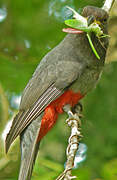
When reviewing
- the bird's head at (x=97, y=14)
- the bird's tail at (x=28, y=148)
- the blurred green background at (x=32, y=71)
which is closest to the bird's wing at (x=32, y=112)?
the bird's tail at (x=28, y=148)

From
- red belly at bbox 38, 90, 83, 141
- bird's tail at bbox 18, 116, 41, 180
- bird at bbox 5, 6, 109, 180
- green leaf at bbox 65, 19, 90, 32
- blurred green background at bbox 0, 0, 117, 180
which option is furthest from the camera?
blurred green background at bbox 0, 0, 117, 180

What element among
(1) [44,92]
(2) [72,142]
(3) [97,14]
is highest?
(3) [97,14]

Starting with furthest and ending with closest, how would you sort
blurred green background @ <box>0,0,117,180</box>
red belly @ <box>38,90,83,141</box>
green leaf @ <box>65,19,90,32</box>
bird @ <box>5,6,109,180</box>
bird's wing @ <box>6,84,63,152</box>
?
blurred green background @ <box>0,0,117,180</box> → red belly @ <box>38,90,83,141</box> → bird @ <box>5,6,109,180</box> → bird's wing @ <box>6,84,63,152</box> → green leaf @ <box>65,19,90,32</box>

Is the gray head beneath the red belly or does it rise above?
above

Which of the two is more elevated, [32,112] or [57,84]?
[57,84]

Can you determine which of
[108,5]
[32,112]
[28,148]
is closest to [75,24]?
[108,5]

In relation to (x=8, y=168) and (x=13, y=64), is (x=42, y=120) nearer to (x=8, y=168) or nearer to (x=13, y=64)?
(x=8, y=168)

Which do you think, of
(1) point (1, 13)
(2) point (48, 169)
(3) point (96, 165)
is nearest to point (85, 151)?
(3) point (96, 165)

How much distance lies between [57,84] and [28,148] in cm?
84

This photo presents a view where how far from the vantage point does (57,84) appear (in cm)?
531

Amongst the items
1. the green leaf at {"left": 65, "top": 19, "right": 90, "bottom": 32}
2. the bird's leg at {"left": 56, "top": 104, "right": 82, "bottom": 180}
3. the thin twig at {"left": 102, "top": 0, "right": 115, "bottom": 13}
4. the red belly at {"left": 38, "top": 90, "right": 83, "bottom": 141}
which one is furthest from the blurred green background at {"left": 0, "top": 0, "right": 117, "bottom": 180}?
the green leaf at {"left": 65, "top": 19, "right": 90, "bottom": 32}

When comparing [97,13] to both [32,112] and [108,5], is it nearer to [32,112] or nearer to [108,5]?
[108,5]

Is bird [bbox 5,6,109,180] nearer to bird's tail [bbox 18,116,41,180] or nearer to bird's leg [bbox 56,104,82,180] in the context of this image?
bird's tail [bbox 18,116,41,180]

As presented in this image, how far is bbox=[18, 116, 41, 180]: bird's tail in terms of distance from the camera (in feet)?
16.2
